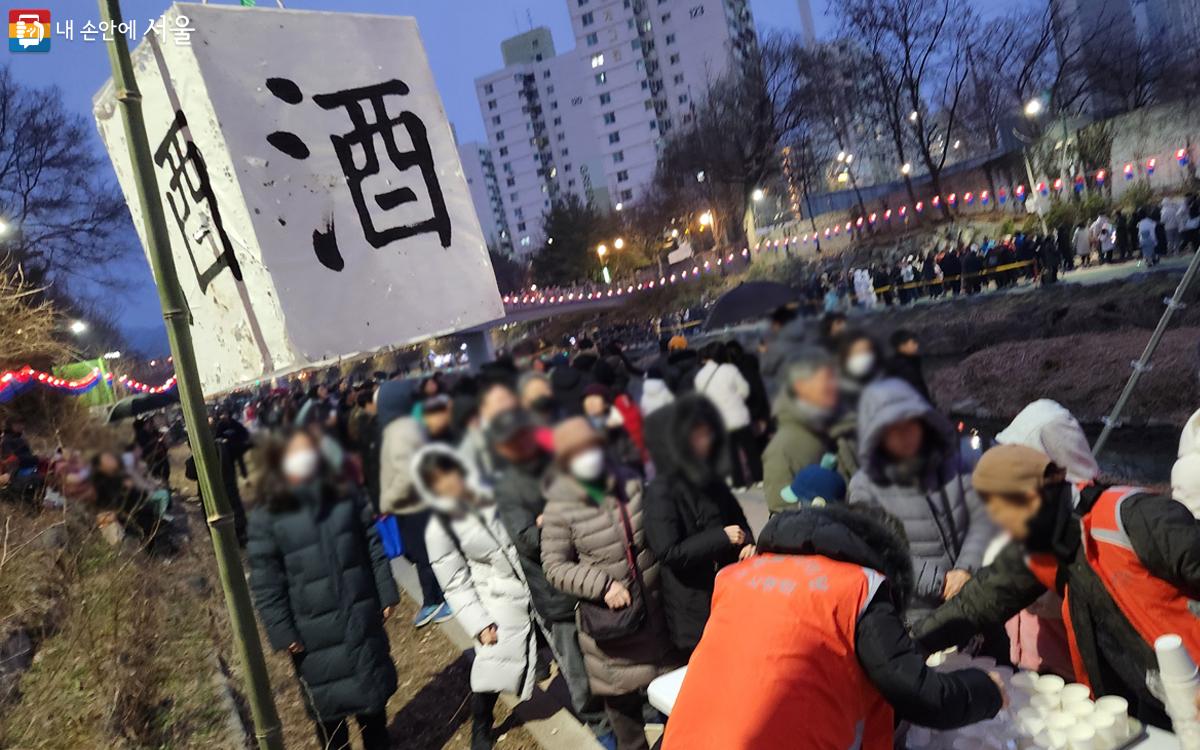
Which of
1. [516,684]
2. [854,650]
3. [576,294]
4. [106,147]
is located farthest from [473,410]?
[516,684]

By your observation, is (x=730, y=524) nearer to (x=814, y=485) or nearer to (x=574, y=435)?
(x=814, y=485)

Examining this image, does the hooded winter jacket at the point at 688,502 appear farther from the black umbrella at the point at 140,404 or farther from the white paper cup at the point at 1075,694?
the black umbrella at the point at 140,404

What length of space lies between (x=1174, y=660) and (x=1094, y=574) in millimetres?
200

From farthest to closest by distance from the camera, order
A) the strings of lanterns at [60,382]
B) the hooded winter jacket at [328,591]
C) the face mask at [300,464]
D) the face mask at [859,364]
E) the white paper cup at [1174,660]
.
Result: the strings of lanterns at [60,382]
the white paper cup at [1174,660]
the hooded winter jacket at [328,591]
the face mask at [300,464]
the face mask at [859,364]

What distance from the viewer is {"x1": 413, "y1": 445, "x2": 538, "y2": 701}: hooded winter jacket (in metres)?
1.10

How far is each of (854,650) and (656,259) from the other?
93 centimetres

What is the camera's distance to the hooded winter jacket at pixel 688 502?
1.04 m

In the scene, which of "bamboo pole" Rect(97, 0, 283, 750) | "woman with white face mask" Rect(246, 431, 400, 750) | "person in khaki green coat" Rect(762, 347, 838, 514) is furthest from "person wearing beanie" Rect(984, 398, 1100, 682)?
"bamboo pole" Rect(97, 0, 283, 750)

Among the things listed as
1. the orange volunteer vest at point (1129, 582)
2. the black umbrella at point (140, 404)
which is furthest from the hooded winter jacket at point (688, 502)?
the black umbrella at point (140, 404)

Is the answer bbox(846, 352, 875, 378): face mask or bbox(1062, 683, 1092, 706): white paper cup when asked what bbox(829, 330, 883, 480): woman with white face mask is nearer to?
bbox(846, 352, 875, 378): face mask

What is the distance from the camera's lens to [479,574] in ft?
5.70

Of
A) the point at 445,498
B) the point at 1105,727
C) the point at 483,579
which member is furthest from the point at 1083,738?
the point at 445,498

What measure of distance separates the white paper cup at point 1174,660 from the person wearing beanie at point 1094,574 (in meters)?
0.11

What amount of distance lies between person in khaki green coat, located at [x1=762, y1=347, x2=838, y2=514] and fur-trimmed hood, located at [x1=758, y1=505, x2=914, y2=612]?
25 cm
